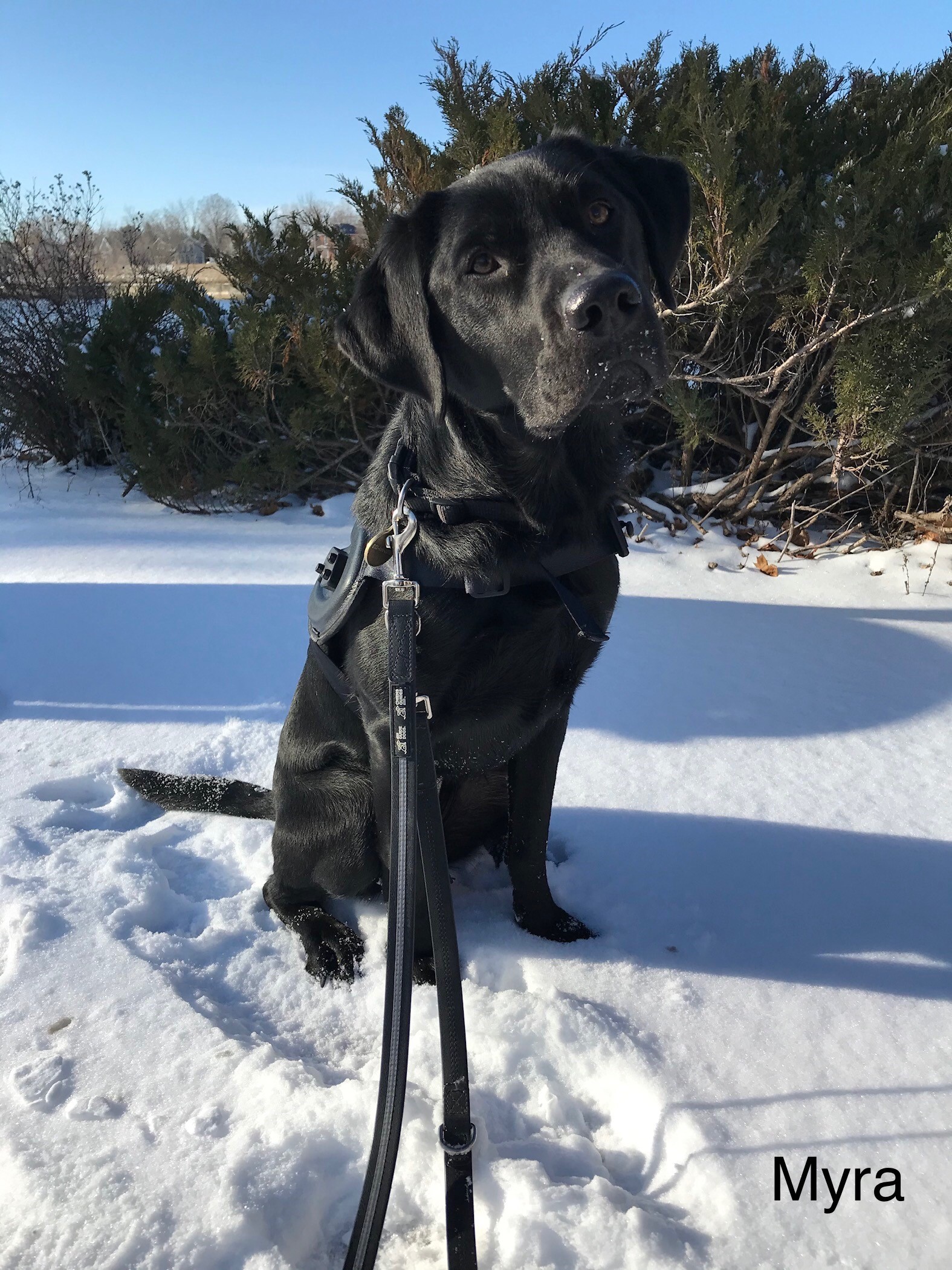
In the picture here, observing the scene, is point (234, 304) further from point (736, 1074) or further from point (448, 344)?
point (736, 1074)

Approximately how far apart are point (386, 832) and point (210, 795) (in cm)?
76

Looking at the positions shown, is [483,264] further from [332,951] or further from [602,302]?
[332,951]

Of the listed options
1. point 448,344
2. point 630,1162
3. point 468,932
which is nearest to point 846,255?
point 448,344

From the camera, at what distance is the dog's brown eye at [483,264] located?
1.47m

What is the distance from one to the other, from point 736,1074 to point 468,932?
0.63 m

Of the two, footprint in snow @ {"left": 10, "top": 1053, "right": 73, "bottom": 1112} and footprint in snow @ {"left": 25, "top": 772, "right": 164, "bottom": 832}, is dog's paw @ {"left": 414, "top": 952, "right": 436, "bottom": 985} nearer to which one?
footprint in snow @ {"left": 10, "top": 1053, "right": 73, "bottom": 1112}

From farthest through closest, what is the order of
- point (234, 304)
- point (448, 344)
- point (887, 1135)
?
1. point (234, 304)
2. point (448, 344)
3. point (887, 1135)

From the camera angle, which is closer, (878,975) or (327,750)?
(878,975)

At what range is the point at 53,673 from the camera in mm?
3094

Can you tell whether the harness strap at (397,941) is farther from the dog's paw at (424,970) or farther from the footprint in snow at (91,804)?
the footprint in snow at (91,804)

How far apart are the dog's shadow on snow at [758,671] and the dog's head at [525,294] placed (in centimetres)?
152

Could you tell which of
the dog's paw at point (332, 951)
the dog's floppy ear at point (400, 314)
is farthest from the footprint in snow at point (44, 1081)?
the dog's floppy ear at point (400, 314)

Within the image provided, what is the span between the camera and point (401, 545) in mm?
1317

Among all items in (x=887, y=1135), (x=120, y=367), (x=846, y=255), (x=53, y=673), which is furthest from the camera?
(x=120, y=367)
